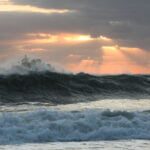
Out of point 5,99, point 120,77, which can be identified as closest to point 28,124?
point 5,99

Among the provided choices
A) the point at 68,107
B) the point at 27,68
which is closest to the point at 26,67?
the point at 27,68

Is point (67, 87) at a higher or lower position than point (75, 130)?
higher

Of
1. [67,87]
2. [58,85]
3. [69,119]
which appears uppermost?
[58,85]

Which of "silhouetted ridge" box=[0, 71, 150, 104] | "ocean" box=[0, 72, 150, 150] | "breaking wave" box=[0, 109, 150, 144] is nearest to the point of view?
"ocean" box=[0, 72, 150, 150]

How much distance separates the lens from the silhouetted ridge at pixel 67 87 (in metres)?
22.7

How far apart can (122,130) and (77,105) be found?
584cm

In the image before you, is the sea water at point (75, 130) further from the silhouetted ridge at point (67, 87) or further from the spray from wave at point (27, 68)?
the spray from wave at point (27, 68)

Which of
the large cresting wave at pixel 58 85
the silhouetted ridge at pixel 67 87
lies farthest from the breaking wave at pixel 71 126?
the silhouetted ridge at pixel 67 87

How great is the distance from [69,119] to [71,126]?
658 mm

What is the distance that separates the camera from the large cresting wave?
22781 mm

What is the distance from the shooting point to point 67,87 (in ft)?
83.1

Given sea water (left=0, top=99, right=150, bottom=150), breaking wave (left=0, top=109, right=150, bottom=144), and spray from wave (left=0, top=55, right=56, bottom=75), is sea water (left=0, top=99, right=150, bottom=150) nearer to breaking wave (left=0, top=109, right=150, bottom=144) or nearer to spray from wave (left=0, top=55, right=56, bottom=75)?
breaking wave (left=0, top=109, right=150, bottom=144)

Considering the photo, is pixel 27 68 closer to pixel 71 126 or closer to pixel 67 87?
pixel 67 87

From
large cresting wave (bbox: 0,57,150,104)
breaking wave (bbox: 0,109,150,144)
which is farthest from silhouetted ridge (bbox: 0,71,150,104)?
breaking wave (bbox: 0,109,150,144)
